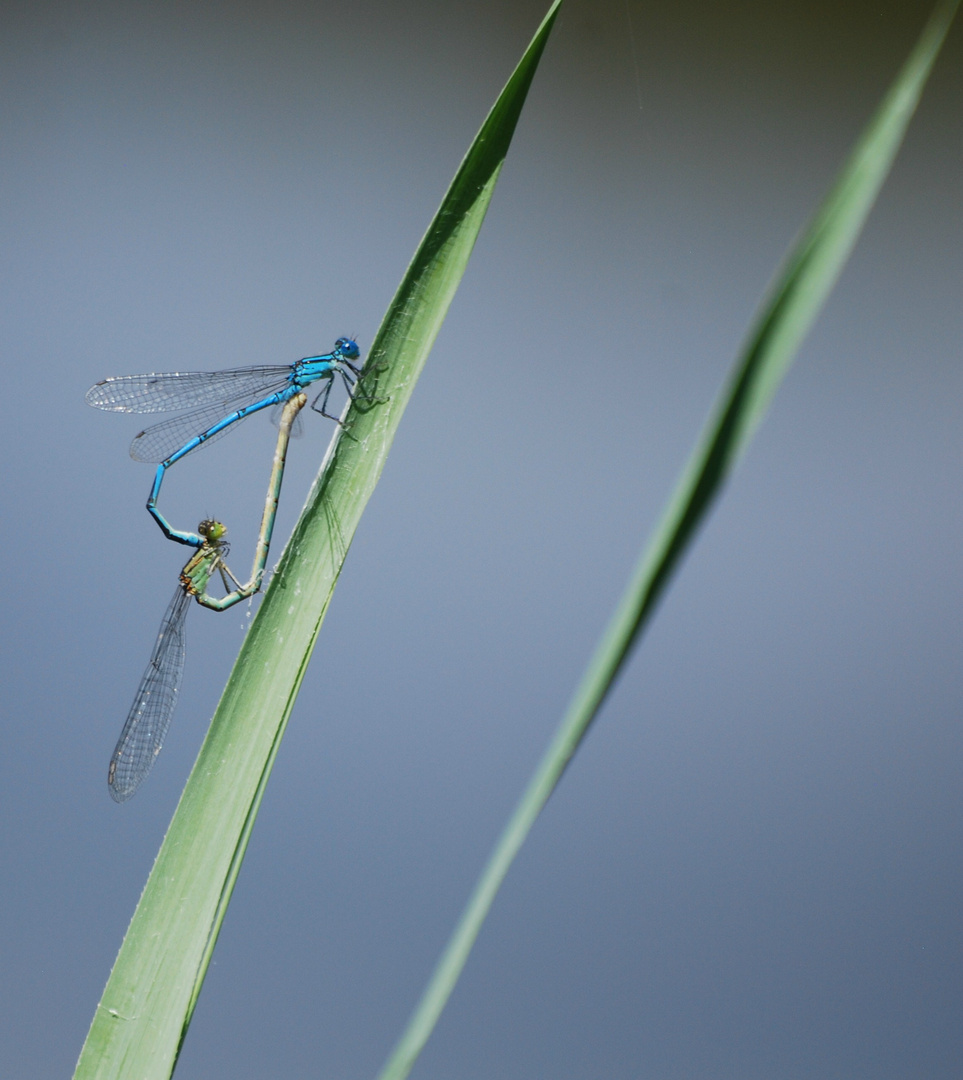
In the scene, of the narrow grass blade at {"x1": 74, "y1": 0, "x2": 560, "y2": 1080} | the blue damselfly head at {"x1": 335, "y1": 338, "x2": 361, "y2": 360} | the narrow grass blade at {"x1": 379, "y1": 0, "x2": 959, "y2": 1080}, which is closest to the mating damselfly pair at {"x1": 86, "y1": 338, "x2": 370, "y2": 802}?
the blue damselfly head at {"x1": 335, "y1": 338, "x2": 361, "y2": 360}

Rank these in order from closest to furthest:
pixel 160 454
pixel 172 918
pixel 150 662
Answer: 1. pixel 172 918
2. pixel 150 662
3. pixel 160 454

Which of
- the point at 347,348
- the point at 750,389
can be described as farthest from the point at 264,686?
the point at 347,348

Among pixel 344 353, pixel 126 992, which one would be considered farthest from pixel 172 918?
pixel 344 353

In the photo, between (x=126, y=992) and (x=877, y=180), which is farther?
(x=126, y=992)

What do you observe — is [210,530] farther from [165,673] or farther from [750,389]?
[750,389]

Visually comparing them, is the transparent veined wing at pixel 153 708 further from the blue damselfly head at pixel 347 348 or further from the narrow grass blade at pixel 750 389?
the narrow grass blade at pixel 750 389

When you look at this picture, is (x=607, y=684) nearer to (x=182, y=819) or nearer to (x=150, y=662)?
(x=182, y=819)

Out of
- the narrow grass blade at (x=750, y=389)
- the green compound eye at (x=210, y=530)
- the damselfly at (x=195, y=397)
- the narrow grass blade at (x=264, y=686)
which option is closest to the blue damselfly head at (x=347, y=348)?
the damselfly at (x=195, y=397)

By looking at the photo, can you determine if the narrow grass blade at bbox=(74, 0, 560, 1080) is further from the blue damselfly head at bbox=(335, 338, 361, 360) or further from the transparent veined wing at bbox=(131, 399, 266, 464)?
the transparent veined wing at bbox=(131, 399, 266, 464)
